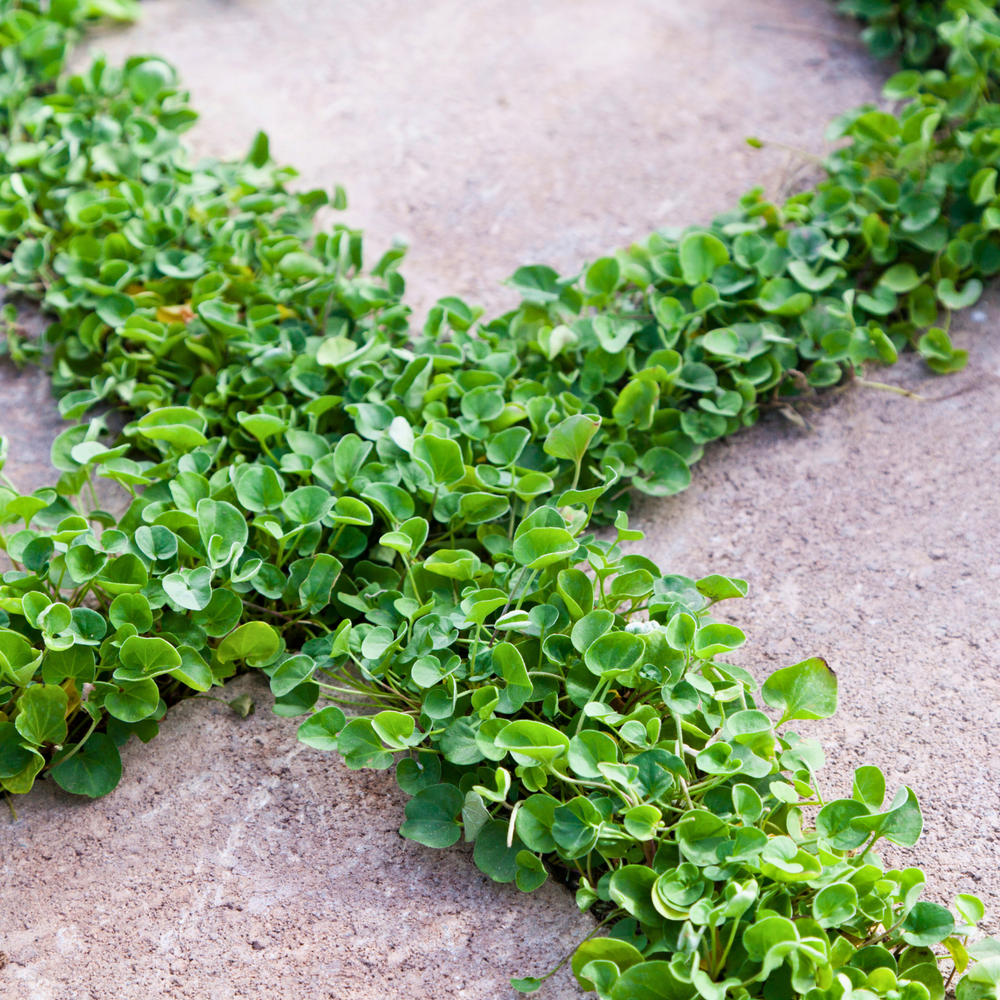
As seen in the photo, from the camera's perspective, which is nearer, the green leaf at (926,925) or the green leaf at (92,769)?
the green leaf at (926,925)

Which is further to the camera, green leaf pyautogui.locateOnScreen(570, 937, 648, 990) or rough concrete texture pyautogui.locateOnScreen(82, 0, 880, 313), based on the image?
rough concrete texture pyautogui.locateOnScreen(82, 0, 880, 313)

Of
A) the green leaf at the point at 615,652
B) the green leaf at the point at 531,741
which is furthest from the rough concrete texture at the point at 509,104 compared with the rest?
the green leaf at the point at 531,741

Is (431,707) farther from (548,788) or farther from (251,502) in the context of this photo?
(251,502)

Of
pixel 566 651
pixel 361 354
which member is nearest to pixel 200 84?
pixel 361 354

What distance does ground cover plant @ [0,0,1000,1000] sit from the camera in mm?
1156

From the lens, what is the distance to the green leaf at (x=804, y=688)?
50.5 inches

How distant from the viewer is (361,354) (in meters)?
1.73

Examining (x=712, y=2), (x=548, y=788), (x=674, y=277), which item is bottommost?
(x=548, y=788)

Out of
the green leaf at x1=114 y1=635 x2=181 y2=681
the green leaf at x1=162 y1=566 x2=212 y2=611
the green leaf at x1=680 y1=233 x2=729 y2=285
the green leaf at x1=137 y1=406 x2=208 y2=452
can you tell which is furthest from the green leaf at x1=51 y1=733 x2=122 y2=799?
the green leaf at x1=680 y1=233 x2=729 y2=285

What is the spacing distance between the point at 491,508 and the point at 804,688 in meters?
0.54

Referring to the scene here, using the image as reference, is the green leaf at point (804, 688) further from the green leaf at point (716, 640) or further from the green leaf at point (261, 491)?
the green leaf at point (261, 491)

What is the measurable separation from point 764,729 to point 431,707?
1.41ft

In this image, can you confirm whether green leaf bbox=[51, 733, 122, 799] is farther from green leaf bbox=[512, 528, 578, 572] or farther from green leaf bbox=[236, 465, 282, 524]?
green leaf bbox=[512, 528, 578, 572]

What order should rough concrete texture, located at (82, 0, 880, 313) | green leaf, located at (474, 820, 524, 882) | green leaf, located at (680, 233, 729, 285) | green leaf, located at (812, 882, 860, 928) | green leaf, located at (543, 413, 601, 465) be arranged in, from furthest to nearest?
rough concrete texture, located at (82, 0, 880, 313) → green leaf, located at (680, 233, 729, 285) → green leaf, located at (543, 413, 601, 465) → green leaf, located at (474, 820, 524, 882) → green leaf, located at (812, 882, 860, 928)
